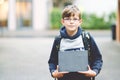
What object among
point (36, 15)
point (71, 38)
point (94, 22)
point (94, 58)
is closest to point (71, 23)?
point (71, 38)

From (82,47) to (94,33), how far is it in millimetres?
31427

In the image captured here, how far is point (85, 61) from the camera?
449cm

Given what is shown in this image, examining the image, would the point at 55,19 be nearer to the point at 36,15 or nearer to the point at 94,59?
the point at 36,15

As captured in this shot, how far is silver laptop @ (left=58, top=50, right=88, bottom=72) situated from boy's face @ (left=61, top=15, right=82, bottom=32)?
0.24 metres

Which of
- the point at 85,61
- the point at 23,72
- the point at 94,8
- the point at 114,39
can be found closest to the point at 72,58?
the point at 85,61

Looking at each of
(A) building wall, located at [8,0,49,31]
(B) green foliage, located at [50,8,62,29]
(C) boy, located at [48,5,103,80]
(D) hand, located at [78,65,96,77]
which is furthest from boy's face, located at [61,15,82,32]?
(A) building wall, located at [8,0,49,31]

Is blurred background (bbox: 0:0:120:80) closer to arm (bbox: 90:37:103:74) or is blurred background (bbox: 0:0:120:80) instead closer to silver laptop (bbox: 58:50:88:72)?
arm (bbox: 90:37:103:74)

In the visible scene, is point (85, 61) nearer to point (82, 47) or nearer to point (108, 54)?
point (82, 47)

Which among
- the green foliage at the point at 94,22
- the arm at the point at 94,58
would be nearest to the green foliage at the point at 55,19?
the green foliage at the point at 94,22

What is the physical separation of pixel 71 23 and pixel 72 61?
38 centimetres

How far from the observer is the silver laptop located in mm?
4453

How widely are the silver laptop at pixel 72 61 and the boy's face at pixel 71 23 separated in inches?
9.4

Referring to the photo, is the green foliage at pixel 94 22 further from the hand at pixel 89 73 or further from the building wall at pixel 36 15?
the hand at pixel 89 73

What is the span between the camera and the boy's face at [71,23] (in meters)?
4.52
